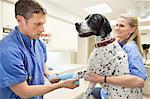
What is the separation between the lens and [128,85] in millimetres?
1285

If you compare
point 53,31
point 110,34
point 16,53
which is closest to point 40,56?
point 16,53

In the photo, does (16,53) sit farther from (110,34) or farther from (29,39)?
(110,34)

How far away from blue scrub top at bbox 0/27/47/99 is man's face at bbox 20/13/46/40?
4cm

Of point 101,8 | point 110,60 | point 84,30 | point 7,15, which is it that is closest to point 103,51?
point 110,60

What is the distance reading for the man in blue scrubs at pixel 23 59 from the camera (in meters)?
0.99

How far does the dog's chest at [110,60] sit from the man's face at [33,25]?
0.43m

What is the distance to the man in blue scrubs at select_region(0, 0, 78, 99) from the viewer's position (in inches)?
39.1

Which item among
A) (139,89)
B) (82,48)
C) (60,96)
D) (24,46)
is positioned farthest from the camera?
(82,48)

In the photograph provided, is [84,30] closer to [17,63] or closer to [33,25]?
[33,25]

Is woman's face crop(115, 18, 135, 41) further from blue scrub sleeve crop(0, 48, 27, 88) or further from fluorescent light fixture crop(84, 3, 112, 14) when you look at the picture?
fluorescent light fixture crop(84, 3, 112, 14)

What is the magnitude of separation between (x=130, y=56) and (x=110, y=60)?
0.18 meters

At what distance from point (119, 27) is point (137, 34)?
6.3 inches

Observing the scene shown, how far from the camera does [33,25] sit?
1.07 m

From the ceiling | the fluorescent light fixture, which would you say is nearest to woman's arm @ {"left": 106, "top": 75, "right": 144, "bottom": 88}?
the ceiling
